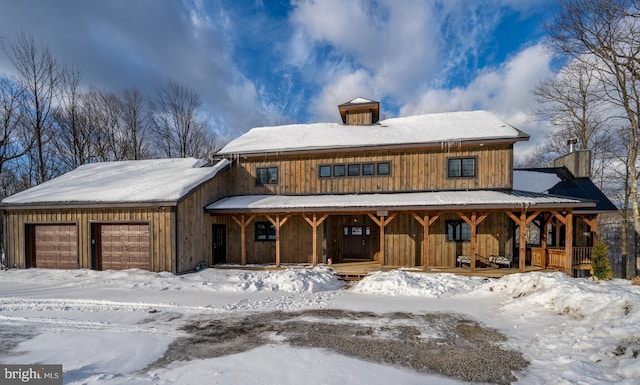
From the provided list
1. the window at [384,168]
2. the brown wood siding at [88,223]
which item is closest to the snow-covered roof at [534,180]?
the window at [384,168]

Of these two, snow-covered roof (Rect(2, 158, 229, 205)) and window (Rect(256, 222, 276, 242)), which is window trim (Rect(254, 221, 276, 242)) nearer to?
window (Rect(256, 222, 276, 242))

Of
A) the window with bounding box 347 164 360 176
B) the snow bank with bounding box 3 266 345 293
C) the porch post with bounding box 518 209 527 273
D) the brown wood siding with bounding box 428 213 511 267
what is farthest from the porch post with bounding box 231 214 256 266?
the porch post with bounding box 518 209 527 273

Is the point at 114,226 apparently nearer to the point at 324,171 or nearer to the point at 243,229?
the point at 243,229

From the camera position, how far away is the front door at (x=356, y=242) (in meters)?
14.9

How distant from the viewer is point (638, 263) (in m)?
16.2

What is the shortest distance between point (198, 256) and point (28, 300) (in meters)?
5.45

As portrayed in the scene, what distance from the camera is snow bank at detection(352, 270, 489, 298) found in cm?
936

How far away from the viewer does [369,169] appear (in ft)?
48.1

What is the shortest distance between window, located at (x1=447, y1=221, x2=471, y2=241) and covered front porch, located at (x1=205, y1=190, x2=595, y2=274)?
1.6 inches

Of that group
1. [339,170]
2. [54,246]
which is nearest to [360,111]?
[339,170]

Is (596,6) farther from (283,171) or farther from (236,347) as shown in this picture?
(236,347)

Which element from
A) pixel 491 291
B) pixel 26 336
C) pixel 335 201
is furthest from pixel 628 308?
pixel 26 336

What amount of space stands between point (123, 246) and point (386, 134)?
13.0m

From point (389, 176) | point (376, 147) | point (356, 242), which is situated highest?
point (376, 147)
